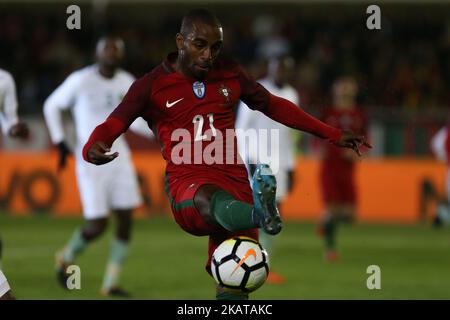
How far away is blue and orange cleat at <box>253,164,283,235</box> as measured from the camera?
19.6 ft

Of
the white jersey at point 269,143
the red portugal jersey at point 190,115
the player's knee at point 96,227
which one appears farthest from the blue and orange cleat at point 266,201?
the white jersey at point 269,143

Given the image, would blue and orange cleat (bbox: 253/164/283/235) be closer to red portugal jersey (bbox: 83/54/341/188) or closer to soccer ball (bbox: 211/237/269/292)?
soccer ball (bbox: 211/237/269/292)

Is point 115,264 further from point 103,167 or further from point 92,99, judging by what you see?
point 92,99

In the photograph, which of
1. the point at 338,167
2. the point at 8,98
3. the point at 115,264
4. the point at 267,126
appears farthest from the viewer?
the point at 338,167

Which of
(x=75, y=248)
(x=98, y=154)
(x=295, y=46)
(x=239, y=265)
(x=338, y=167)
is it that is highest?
(x=295, y=46)

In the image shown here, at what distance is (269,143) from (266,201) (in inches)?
236

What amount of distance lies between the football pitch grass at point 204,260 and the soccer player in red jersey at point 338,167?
1.42 feet

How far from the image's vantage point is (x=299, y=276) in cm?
1128

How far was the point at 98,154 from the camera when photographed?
634 cm

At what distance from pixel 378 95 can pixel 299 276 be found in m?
9.45

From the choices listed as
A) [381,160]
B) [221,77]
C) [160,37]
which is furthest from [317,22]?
[221,77]

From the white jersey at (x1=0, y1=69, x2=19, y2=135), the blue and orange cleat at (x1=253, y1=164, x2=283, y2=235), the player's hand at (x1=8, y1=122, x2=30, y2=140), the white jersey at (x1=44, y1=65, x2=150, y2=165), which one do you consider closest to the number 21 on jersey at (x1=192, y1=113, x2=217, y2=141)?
the blue and orange cleat at (x1=253, y1=164, x2=283, y2=235)

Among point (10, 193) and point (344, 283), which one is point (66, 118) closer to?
point (10, 193)

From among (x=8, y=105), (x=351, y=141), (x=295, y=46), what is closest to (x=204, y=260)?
(x=8, y=105)
